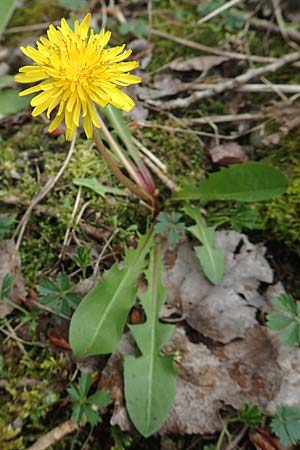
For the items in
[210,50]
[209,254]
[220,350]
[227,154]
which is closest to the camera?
[220,350]

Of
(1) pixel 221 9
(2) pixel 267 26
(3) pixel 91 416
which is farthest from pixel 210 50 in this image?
(3) pixel 91 416

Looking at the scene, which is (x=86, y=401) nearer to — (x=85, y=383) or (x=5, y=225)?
(x=85, y=383)

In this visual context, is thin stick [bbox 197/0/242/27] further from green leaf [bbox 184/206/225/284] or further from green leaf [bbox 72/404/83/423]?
green leaf [bbox 72/404/83/423]

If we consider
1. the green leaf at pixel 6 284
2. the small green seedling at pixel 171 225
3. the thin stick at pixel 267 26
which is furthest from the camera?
the thin stick at pixel 267 26

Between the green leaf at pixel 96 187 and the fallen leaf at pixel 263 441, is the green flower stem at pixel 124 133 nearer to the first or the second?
the green leaf at pixel 96 187

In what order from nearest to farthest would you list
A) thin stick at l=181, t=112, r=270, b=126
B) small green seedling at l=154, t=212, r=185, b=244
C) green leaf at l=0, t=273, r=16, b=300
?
1. green leaf at l=0, t=273, r=16, b=300
2. small green seedling at l=154, t=212, r=185, b=244
3. thin stick at l=181, t=112, r=270, b=126

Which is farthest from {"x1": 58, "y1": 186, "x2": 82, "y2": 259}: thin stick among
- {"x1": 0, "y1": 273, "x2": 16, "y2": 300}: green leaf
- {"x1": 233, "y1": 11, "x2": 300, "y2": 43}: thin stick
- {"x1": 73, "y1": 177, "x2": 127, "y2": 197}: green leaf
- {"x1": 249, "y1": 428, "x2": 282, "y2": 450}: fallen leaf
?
{"x1": 233, "y1": 11, "x2": 300, "y2": 43}: thin stick

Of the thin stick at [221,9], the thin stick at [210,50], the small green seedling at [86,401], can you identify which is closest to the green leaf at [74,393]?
the small green seedling at [86,401]
